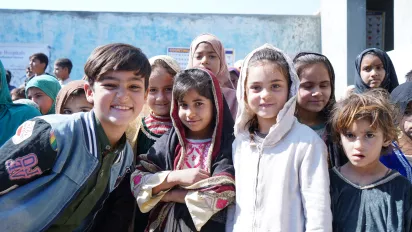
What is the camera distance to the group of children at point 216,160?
6.60 ft

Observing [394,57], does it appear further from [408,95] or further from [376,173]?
[376,173]

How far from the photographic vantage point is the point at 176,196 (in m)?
2.30

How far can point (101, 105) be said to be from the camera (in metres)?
2.23

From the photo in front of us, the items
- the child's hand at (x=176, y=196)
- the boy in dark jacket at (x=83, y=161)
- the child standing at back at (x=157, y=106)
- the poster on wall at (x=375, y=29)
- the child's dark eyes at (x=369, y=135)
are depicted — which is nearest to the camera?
the boy in dark jacket at (x=83, y=161)

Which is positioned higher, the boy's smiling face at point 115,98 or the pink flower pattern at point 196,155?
the boy's smiling face at point 115,98

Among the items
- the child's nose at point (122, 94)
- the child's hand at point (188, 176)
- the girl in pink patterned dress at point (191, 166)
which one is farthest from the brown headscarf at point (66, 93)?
the child's hand at point (188, 176)

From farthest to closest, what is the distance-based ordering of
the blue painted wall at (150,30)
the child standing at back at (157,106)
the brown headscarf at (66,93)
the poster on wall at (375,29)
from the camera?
the blue painted wall at (150,30) < the poster on wall at (375,29) < the brown headscarf at (66,93) < the child standing at back at (157,106)

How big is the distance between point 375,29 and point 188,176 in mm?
8806

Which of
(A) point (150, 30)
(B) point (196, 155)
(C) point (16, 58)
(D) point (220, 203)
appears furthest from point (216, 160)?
(C) point (16, 58)

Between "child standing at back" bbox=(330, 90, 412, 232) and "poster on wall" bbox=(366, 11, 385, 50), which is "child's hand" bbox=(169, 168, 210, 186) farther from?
"poster on wall" bbox=(366, 11, 385, 50)

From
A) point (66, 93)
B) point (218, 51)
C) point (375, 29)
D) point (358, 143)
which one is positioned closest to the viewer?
point (358, 143)

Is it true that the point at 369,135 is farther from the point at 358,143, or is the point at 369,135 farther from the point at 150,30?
the point at 150,30

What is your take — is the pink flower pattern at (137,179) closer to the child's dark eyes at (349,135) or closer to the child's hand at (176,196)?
the child's hand at (176,196)

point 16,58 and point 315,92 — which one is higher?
point 16,58
